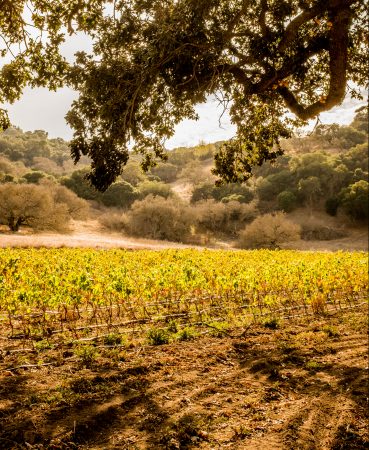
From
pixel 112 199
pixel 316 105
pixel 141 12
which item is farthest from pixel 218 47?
pixel 112 199

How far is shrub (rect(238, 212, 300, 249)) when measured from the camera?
169 ft

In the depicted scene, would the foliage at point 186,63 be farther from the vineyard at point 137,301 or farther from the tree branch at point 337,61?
the vineyard at point 137,301

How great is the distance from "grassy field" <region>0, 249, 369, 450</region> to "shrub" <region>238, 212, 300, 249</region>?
4036cm

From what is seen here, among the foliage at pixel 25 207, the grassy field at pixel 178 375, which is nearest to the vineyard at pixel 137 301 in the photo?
the grassy field at pixel 178 375

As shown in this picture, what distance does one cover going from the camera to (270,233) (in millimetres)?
51688

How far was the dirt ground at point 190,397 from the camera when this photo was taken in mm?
4680

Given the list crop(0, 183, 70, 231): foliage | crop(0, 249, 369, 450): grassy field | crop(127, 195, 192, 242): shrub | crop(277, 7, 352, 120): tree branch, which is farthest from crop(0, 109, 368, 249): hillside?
crop(277, 7, 352, 120): tree branch

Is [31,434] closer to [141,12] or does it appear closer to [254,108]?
[141,12]

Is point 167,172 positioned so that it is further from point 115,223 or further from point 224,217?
point 115,223

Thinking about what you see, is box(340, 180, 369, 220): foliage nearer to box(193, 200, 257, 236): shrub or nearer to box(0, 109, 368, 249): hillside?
box(0, 109, 368, 249): hillside

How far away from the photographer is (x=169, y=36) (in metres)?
6.54

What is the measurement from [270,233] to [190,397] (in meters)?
47.4

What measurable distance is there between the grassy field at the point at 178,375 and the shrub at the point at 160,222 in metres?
45.9

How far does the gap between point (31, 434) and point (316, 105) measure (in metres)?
8.20
